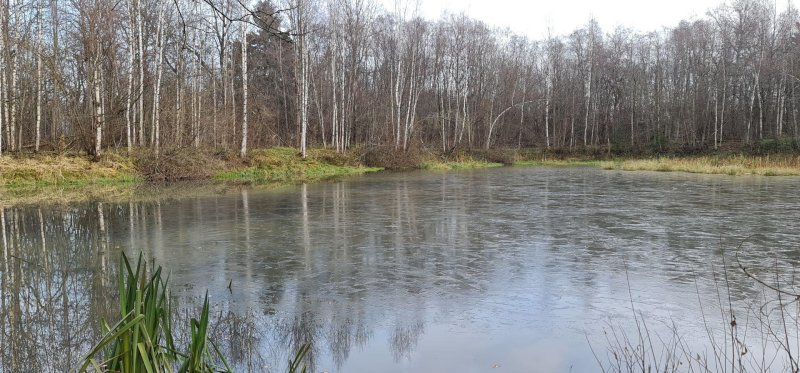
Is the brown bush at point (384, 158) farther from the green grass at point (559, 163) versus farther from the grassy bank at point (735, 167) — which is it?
the grassy bank at point (735, 167)

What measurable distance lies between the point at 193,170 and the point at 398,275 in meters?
16.0

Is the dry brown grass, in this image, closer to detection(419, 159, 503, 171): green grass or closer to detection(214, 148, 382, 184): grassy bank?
detection(214, 148, 382, 184): grassy bank

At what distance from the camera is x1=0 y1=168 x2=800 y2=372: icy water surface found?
3.92 meters

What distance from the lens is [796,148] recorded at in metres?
33.4

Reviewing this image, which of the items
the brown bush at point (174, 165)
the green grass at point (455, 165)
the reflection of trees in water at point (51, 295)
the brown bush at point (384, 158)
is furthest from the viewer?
the green grass at point (455, 165)

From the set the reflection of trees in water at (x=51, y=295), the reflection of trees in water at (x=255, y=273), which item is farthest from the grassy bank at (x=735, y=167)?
the reflection of trees in water at (x=51, y=295)

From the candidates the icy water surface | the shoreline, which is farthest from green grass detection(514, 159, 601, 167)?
the icy water surface

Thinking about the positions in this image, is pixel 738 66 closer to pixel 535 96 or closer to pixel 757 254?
pixel 535 96

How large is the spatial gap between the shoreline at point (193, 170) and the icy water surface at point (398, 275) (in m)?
4.98

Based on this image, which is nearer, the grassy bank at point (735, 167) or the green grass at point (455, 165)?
the grassy bank at point (735, 167)

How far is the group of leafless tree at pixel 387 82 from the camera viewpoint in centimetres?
2233

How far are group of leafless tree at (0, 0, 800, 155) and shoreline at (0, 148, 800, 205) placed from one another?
0.92 m

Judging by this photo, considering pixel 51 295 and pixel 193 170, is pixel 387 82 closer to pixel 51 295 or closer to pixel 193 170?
pixel 193 170

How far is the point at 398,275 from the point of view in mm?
6066
